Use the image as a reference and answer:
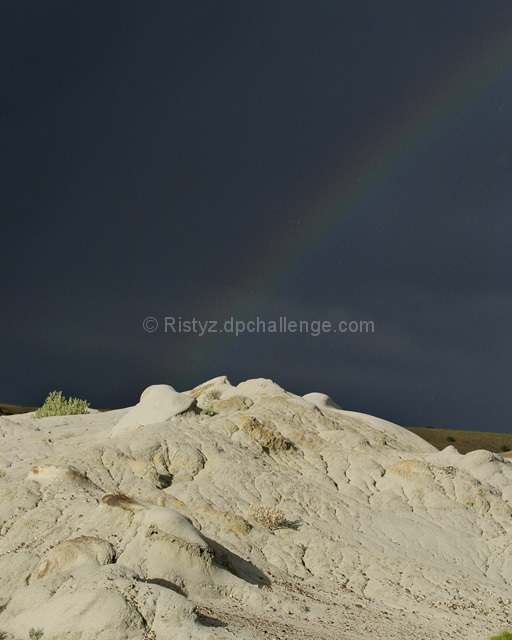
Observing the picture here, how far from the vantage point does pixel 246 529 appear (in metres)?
22.3

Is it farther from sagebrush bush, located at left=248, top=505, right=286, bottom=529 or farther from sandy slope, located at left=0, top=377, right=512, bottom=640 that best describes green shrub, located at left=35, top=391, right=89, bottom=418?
sagebrush bush, located at left=248, top=505, right=286, bottom=529

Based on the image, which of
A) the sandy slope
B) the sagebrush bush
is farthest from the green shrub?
the sagebrush bush

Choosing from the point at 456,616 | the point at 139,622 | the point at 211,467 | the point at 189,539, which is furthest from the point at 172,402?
the point at 139,622

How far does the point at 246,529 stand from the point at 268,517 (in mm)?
1540

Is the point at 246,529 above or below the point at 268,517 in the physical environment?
below

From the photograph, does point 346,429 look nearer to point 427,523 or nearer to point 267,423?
point 267,423

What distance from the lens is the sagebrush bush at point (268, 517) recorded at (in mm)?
23438

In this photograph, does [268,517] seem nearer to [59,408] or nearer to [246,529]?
[246,529]

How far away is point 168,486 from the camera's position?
25.5m

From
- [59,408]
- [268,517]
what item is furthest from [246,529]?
[59,408]

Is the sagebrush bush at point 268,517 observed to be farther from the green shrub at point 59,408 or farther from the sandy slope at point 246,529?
the green shrub at point 59,408

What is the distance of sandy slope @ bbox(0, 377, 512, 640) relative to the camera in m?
13.9

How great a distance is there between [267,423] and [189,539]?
16494 mm

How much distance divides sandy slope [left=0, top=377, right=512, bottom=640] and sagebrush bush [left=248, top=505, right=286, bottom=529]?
37cm
